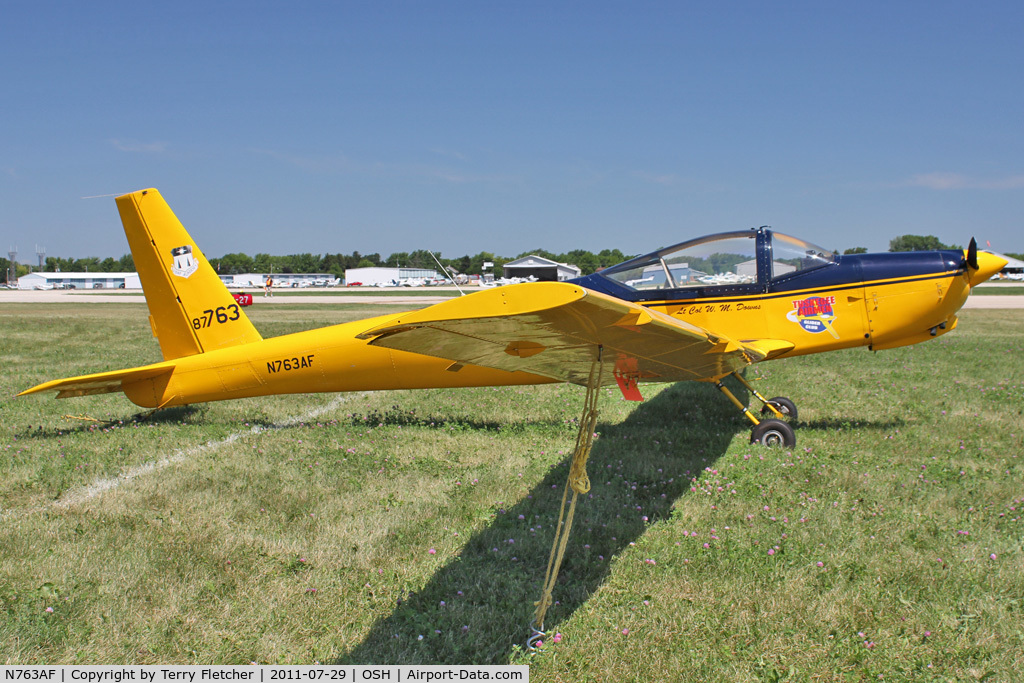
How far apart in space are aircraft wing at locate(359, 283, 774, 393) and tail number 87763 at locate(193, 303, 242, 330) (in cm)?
492

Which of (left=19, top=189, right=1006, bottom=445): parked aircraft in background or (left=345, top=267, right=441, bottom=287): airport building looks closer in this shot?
(left=19, top=189, right=1006, bottom=445): parked aircraft in background

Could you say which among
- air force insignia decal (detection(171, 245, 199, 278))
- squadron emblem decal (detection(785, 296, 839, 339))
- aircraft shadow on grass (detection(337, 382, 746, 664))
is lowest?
aircraft shadow on grass (detection(337, 382, 746, 664))

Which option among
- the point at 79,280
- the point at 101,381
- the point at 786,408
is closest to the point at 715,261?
the point at 786,408

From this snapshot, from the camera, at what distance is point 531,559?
4.15 metres

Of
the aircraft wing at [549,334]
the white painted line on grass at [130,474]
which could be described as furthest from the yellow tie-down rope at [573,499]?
the white painted line on grass at [130,474]

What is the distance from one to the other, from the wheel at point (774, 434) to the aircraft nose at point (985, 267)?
8.07ft

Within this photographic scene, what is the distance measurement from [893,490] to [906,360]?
29.4ft

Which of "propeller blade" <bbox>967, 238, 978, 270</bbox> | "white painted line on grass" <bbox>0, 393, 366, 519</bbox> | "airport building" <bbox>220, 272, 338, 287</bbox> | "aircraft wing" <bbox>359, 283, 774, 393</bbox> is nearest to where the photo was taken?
"aircraft wing" <bbox>359, 283, 774, 393</bbox>

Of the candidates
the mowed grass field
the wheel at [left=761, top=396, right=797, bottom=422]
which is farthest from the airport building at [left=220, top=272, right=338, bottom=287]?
the wheel at [left=761, top=396, right=797, bottom=422]

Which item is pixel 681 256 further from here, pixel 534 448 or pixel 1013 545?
pixel 1013 545

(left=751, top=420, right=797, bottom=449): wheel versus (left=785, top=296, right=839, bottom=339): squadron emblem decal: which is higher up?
(left=785, top=296, right=839, bottom=339): squadron emblem decal

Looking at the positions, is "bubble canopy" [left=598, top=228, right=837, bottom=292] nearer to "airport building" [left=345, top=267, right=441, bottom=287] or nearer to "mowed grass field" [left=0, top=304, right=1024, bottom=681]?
"mowed grass field" [left=0, top=304, right=1024, bottom=681]

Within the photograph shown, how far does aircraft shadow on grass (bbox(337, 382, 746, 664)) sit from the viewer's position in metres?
3.25

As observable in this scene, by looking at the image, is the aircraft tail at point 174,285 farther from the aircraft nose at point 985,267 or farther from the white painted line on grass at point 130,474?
the aircraft nose at point 985,267
